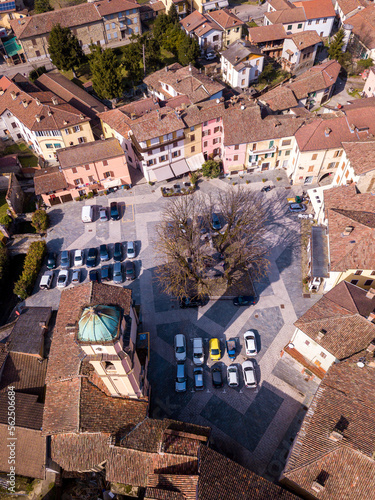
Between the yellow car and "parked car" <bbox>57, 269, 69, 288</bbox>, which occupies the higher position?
"parked car" <bbox>57, 269, 69, 288</bbox>

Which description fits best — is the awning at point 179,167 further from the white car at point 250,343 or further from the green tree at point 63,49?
the green tree at point 63,49

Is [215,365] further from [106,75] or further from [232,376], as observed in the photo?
[106,75]

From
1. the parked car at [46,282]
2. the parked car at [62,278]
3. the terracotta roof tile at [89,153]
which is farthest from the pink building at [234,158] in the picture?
the parked car at [46,282]

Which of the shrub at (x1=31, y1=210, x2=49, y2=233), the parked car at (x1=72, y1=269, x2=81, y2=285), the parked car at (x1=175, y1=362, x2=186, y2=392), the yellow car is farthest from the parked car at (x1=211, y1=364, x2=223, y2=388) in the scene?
the shrub at (x1=31, y1=210, x2=49, y2=233)

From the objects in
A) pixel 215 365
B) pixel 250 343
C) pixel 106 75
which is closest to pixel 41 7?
pixel 106 75

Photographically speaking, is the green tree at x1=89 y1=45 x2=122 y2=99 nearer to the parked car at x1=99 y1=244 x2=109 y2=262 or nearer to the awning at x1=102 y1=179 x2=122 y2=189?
the awning at x1=102 y1=179 x2=122 y2=189
